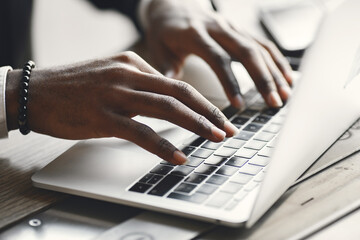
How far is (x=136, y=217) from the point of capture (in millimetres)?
564

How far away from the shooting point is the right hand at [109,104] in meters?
0.67

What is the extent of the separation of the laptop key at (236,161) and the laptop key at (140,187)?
0.11 m

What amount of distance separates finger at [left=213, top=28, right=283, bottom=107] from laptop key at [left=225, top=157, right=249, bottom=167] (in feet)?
0.67

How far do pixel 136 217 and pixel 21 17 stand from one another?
95cm

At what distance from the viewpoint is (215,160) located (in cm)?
65

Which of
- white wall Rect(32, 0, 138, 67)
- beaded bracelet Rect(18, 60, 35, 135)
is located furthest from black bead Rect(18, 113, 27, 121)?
white wall Rect(32, 0, 138, 67)

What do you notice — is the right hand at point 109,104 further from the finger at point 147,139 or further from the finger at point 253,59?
the finger at point 253,59

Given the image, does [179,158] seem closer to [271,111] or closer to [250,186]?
[250,186]

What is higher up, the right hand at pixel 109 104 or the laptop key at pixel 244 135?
the right hand at pixel 109 104

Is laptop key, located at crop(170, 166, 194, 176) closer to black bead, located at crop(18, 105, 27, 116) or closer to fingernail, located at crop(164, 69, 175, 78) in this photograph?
black bead, located at crop(18, 105, 27, 116)

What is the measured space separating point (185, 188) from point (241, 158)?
10 cm

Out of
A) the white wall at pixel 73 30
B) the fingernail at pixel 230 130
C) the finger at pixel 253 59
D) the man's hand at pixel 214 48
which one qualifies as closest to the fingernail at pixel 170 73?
the man's hand at pixel 214 48

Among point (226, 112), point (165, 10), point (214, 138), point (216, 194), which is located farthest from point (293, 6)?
point (216, 194)

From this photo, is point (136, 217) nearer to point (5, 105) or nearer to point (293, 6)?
point (5, 105)
